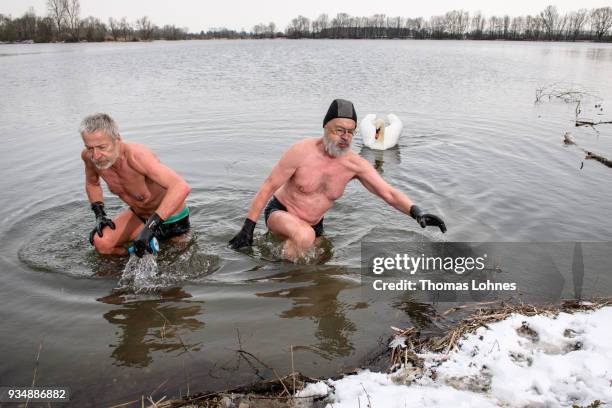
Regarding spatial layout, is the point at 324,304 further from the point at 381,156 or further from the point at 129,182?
the point at 381,156

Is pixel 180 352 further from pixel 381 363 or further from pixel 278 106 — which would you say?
pixel 278 106

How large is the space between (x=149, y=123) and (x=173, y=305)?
8352 millimetres

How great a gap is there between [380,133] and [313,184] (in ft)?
17.6

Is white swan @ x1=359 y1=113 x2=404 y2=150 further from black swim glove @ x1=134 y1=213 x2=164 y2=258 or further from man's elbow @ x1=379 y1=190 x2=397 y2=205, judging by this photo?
black swim glove @ x1=134 y1=213 x2=164 y2=258

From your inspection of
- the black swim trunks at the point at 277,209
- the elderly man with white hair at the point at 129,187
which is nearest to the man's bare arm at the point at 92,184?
the elderly man with white hair at the point at 129,187

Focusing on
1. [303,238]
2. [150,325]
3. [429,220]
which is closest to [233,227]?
[303,238]

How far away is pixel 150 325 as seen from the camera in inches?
131

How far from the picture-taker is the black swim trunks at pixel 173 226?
15.3ft

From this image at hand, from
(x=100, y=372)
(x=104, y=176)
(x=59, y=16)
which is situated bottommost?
(x=100, y=372)

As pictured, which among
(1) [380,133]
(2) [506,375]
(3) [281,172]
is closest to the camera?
(2) [506,375]

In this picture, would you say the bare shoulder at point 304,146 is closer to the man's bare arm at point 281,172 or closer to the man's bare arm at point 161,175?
the man's bare arm at point 281,172

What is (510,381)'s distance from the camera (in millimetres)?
2475

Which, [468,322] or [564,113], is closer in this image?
[468,322]

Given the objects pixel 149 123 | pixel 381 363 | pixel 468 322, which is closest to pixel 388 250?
pixel 468 322
